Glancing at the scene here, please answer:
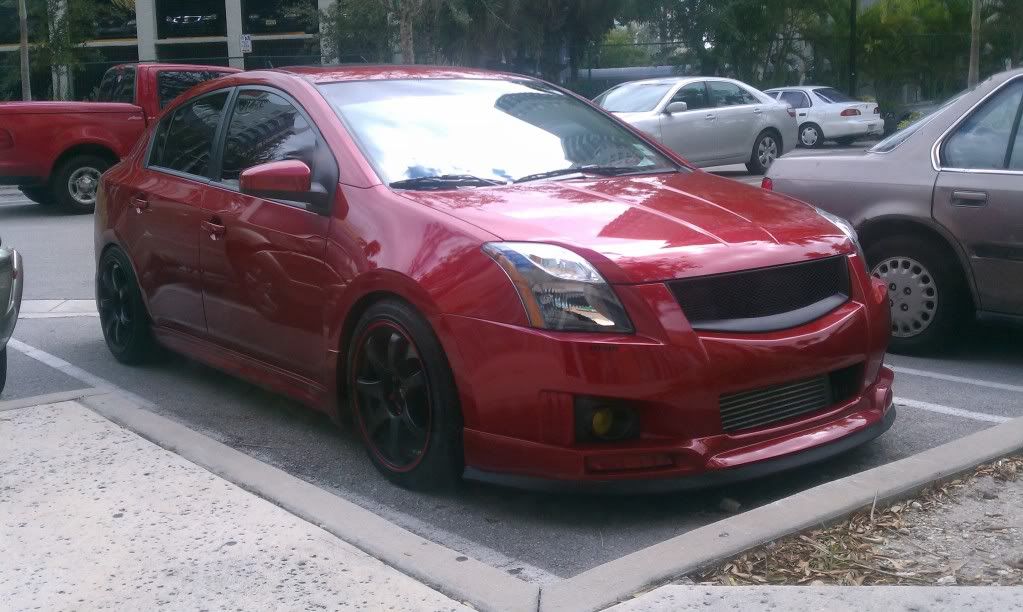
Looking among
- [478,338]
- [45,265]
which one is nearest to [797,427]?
[478,338]

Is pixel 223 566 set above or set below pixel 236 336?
below

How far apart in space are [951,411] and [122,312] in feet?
14.1

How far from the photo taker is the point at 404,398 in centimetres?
439

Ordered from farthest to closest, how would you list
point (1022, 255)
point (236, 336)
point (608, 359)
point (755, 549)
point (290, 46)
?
1. point (290, 46)
2. point (1022, 255)
3. point (236, 336)
4. point (608, 359)
5. point (755, 549)

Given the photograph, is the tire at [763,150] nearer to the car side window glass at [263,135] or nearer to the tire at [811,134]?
the tire at [811,134]

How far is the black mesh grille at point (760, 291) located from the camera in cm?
399

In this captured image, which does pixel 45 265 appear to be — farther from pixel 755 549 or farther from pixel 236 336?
pixel 755 549

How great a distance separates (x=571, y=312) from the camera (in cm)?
391

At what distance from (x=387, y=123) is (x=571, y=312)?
1551 millimetres

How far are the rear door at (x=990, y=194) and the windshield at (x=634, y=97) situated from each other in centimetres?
1138

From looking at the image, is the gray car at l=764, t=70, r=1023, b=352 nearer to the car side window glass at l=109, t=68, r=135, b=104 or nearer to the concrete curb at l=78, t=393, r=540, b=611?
the concrete curb at l=78, t=393, r=540, b=611

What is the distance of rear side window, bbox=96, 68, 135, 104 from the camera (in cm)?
1570

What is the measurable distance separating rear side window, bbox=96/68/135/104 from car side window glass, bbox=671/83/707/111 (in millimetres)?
7653

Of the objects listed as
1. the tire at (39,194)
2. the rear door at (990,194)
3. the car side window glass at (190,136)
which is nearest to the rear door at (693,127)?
the tire at (39,194)
